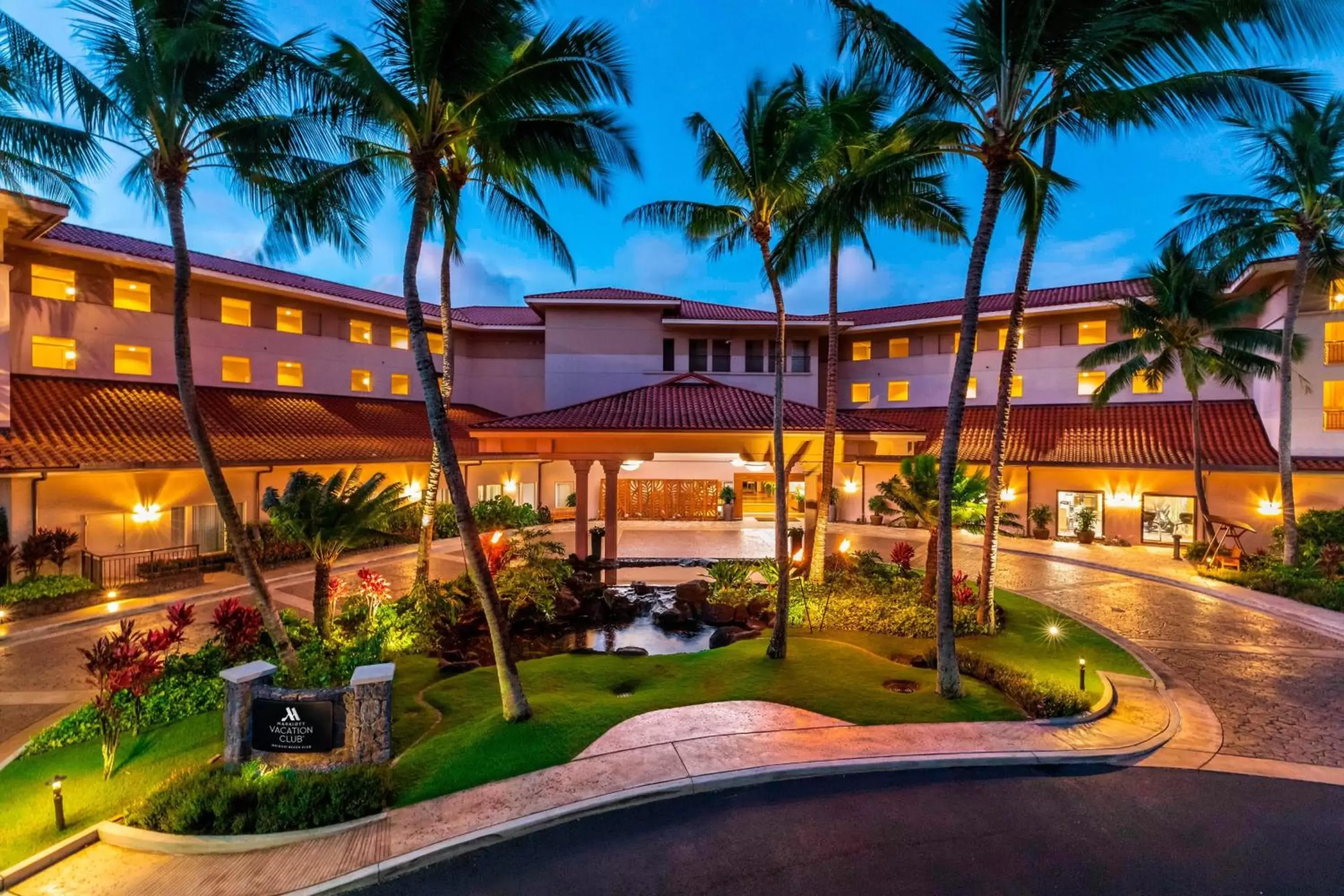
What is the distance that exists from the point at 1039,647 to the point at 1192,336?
52.3 ft

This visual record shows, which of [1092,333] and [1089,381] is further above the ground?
[1092,333]

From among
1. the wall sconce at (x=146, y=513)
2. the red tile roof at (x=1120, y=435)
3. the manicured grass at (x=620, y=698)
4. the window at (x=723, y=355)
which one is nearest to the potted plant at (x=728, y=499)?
the window at (x=723, y=355)

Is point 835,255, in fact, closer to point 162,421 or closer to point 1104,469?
point 1104,469

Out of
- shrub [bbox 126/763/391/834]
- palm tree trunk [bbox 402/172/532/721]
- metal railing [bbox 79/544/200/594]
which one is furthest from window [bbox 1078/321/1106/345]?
metal railing [bbox 79/544/200/594]

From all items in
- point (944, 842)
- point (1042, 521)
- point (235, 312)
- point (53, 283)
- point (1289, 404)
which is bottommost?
point (944, 842)

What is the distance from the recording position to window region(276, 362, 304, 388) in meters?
24.0

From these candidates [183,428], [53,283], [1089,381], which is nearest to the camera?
[53,283]

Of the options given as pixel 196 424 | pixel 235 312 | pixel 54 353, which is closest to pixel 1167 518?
pixel 196 424

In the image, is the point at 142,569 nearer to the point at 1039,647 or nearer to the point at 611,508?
the point at 611,508

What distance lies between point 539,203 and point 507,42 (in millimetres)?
6264

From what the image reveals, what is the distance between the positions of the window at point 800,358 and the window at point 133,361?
26.8m

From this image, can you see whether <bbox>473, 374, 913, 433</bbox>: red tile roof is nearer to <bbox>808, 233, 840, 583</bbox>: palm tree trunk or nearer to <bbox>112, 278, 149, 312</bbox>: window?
<bbox>808, 233, 840, 583</bbox>: palm tree trunk

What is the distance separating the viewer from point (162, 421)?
18750mm

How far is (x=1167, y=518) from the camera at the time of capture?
23062mm
